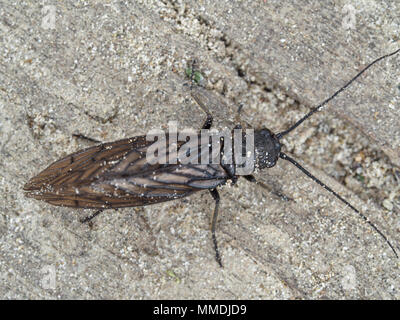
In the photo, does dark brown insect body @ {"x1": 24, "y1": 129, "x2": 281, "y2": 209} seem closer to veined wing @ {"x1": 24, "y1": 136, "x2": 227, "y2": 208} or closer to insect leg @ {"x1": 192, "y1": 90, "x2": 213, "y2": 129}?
veined wing @ {"x1": 24, "y1": 136, "x2": 227, "y2": 208}

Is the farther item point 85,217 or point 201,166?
point 85,217

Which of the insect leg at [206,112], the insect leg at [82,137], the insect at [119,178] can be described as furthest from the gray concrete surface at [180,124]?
the insect at [119,178]

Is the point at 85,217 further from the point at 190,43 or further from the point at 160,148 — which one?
the point at 190,43

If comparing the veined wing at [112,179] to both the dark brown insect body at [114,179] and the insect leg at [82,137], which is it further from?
the insect leg at [82,137]

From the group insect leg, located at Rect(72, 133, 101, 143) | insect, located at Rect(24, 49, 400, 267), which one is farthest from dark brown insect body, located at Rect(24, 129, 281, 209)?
insect leg, located at Rect(72, 133, 101, 143)

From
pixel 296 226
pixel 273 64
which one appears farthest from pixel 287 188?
pixel 273 64
